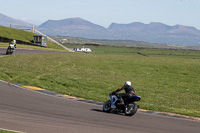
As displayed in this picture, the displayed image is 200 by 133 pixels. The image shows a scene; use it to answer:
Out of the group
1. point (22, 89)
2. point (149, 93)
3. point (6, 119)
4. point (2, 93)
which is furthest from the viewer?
point (149, 93)

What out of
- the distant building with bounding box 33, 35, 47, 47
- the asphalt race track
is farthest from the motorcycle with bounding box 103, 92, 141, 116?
the distant building with bounding box 33, 35, 47, 47

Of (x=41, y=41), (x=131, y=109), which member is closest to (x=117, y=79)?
(x=131, y=109)

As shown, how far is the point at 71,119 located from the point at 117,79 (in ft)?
60.1

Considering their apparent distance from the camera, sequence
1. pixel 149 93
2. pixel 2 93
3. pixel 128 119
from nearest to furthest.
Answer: pixel 128 119
pixel 2 93
pixel 149 93

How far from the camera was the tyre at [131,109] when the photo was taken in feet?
50.9

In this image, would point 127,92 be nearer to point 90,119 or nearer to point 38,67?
point 90,119

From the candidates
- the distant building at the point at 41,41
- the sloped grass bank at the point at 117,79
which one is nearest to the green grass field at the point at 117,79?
the sloped grass bank at the point at 117,79

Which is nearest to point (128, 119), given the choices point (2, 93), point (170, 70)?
point (2, 93)

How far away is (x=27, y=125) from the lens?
38.7ft

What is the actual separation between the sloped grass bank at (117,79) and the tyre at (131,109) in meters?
2.97

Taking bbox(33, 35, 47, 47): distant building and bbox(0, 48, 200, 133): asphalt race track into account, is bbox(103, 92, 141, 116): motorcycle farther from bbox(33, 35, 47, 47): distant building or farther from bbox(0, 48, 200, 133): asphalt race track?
bbox(33, 35, 47, 47): distant building

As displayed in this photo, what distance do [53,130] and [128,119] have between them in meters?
4.51

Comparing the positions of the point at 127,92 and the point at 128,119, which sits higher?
the point at 127,92

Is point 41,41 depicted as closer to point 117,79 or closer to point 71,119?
point 117,79
